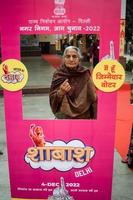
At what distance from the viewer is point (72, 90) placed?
2609mm

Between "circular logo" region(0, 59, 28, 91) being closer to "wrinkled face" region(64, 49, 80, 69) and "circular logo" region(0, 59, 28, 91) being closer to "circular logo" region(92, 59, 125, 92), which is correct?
"wrinkled face" region(64, 49, 80, 69)

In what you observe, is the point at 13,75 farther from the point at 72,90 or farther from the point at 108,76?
the point at 108,76

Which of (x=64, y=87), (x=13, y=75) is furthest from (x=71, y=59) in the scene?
(x=13, y=75)

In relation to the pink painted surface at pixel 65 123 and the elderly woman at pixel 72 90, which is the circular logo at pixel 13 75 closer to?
the pink painted surface at pixel 65 123

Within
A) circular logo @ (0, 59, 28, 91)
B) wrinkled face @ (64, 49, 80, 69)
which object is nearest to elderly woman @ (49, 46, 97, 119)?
wrinkled face @ (64, 49, 80, 69)

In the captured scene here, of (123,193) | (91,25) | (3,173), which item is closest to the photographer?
(91,25)

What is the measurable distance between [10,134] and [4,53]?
611 mm

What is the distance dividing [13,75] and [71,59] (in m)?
Answer: 0.43

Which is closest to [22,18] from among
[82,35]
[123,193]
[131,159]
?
[82,35]

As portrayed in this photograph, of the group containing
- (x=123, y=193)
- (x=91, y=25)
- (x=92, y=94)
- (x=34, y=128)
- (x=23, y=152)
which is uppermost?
(x=91, y=25)

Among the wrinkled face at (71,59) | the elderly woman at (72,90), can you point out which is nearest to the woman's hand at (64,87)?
the elderly woman at (72,90)

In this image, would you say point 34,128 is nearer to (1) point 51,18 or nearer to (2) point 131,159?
(1) point 51,18

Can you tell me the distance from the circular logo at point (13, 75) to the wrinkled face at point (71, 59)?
11.8 inches

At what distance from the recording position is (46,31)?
246 centimetres
